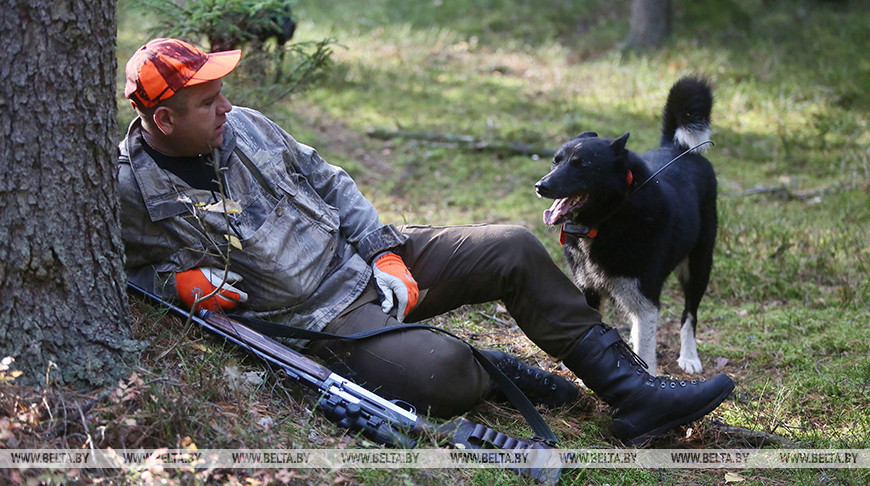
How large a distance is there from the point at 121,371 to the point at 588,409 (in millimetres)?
2175

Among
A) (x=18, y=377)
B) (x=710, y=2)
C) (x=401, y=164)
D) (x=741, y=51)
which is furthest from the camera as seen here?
(x=710, y=2)

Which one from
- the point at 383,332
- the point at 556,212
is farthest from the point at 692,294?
the point at 383,332

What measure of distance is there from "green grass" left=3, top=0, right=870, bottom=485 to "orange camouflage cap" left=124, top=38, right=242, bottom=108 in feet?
3.00

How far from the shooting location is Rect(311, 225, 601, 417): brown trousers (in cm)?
306

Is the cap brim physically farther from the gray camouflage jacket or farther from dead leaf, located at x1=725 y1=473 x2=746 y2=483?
dead leaf, located at x1=725 y1=473 x2=746 y2=483

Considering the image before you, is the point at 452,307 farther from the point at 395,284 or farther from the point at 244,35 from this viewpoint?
the point at 244,35

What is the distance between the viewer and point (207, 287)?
9.93ft

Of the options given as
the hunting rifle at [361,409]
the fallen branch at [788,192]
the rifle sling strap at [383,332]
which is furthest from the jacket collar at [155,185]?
the fallen branch at [788,192]

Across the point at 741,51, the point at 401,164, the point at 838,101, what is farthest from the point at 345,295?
the point at 741,51

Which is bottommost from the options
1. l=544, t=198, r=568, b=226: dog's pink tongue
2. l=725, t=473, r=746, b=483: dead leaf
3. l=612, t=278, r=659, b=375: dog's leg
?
l=725, t=473, r=746, b=483: dead leaf

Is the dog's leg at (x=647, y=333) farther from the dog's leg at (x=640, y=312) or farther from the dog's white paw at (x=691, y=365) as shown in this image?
the dog's white paw at (x=691, y=365)

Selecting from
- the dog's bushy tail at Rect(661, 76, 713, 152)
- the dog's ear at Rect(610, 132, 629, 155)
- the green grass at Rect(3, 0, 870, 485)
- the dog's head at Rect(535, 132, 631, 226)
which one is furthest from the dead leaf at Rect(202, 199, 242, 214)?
the dog's bushy tail at Rect(661, 76, 713, 152)

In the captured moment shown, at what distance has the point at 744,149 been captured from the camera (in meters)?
8.36

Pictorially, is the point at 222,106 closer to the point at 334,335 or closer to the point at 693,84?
the point at 334,335
